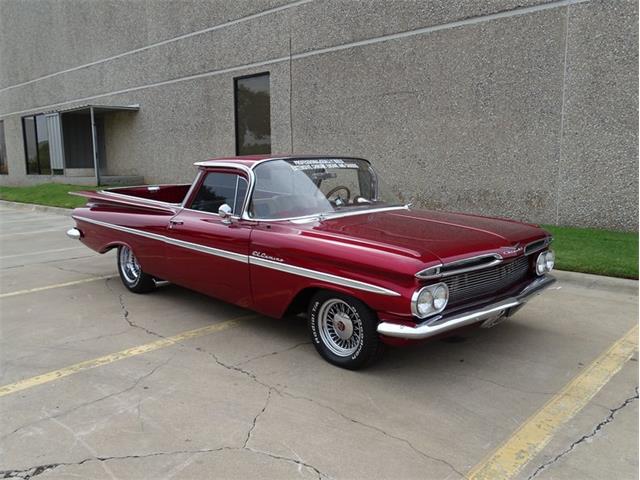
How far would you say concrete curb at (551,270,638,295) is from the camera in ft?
19.5

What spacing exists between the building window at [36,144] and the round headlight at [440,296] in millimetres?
23894

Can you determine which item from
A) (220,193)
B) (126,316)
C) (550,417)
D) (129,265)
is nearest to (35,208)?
(129,265)

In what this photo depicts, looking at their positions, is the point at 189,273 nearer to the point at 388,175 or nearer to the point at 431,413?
the point at 431,413

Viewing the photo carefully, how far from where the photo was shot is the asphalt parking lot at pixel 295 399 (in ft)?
A: 9.27

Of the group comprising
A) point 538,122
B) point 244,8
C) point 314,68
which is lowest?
point 538,122

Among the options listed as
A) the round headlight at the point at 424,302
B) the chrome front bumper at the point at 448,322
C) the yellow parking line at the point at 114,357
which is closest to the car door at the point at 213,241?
the yellow parking line at the point at 114,357

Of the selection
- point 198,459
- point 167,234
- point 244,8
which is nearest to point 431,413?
point 198,459

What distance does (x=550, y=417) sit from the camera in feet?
10.7

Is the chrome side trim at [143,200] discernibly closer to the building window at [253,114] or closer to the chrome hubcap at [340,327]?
the chrome hubcap at [340,327]

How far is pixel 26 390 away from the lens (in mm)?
3701

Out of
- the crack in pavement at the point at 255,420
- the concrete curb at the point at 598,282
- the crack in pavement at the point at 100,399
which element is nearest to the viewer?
the crack in pavement at the point at 255,420

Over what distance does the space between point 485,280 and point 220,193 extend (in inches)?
103

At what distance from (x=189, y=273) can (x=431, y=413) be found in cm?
285

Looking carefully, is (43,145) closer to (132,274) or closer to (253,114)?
(253,114)
